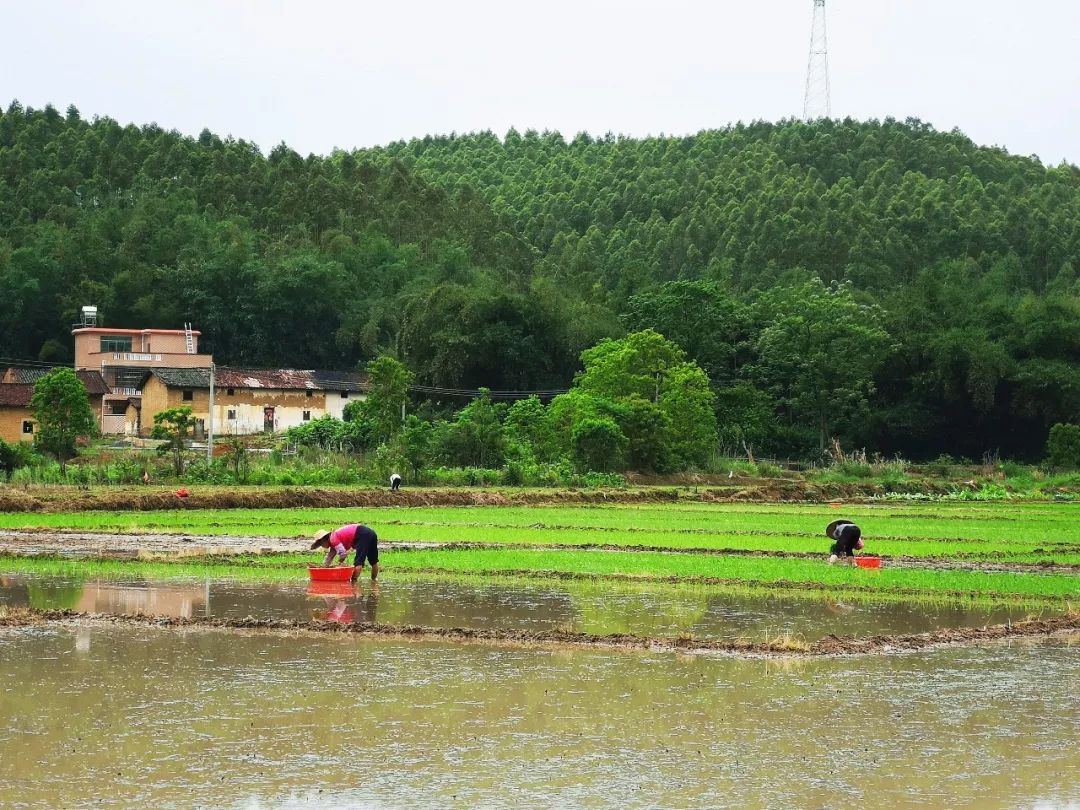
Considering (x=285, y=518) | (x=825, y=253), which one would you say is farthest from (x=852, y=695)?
(x=825, y=253)

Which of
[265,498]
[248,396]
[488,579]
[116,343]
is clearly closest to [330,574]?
[488,579]

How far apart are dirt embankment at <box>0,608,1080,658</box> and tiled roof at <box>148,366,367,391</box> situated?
57259mm

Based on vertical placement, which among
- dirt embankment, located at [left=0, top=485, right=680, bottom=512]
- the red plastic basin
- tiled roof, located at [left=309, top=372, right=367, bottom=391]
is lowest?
the red plastic basin

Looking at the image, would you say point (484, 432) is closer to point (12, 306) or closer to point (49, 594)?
point (49, 594)

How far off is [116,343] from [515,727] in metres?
76.4

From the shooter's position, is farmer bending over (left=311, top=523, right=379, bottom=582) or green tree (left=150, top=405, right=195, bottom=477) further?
green tree (left=150, top=405, right=195, bottom=477)

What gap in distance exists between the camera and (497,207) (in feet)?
466

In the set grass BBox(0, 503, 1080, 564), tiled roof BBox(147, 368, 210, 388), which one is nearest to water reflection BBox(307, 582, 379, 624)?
grass BBox(0, 503, 1080, 564)

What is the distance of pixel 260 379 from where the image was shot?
251 ft

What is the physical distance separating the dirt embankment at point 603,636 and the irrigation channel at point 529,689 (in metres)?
0.05

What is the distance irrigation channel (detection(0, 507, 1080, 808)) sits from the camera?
921 centimetres

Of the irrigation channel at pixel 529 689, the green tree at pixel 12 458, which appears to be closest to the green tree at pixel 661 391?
the green tree at pixel 12 458

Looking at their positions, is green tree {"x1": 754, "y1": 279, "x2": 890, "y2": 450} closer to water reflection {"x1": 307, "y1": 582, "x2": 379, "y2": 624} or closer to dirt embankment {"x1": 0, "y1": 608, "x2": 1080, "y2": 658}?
water reflection {"x1": 307, "y1": 582, "x2": 379, "y2": 624}

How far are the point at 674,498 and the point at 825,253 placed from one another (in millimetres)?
69725
